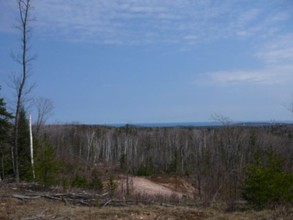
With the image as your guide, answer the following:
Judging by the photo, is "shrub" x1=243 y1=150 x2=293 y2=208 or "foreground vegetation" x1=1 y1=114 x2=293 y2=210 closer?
"shrub" x1=243 y1=150 x2=293 y2=208

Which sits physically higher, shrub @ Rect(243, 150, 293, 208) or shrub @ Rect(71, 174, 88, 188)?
shrub @ Rect(243, 150, 293, 208)

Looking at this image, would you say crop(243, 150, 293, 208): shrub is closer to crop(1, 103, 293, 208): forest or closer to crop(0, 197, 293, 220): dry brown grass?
crop(1, 103, 293, 208): forest

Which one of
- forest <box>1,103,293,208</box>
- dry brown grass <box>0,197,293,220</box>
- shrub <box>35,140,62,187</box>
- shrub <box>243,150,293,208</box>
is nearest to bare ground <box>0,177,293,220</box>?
dry brown grass <box>0,197,293,220</box>

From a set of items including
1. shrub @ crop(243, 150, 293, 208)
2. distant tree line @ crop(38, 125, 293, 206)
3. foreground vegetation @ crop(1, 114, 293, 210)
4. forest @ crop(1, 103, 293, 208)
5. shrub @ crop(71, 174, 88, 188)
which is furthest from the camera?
distant tree line @ crop(38, 125, 293, 206)

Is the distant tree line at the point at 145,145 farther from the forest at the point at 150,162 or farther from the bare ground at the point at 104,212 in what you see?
the bare ground at the point at 104,212

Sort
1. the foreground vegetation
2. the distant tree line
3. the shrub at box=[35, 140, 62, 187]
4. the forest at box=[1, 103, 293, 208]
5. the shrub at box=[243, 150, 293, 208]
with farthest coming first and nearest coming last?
the distant tree line, the shrub at box=[35, 140, 62, 187], the forest at box=[1, 103, 293, 208], the foreground vegetation, the shrub at box=[243, 150, 293, 208]

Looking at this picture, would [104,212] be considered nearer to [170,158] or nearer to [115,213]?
[115,213]

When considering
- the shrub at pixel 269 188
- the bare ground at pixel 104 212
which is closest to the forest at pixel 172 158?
the shrub at pixel 269 188

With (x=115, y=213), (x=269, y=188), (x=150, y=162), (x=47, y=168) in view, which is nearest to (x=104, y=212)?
(x=115, y=213)

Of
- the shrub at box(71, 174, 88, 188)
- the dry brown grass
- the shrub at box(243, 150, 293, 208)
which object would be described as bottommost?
the shrub at box(71, 174, 88, 188)

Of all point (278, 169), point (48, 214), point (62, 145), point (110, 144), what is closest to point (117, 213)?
point (48, 214)

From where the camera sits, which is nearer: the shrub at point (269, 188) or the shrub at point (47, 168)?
the shrub at point (269, 188)

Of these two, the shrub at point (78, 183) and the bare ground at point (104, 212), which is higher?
the bare ground at point (104, 212)

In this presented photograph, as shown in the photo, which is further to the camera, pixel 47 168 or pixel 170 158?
pixel 170 158
